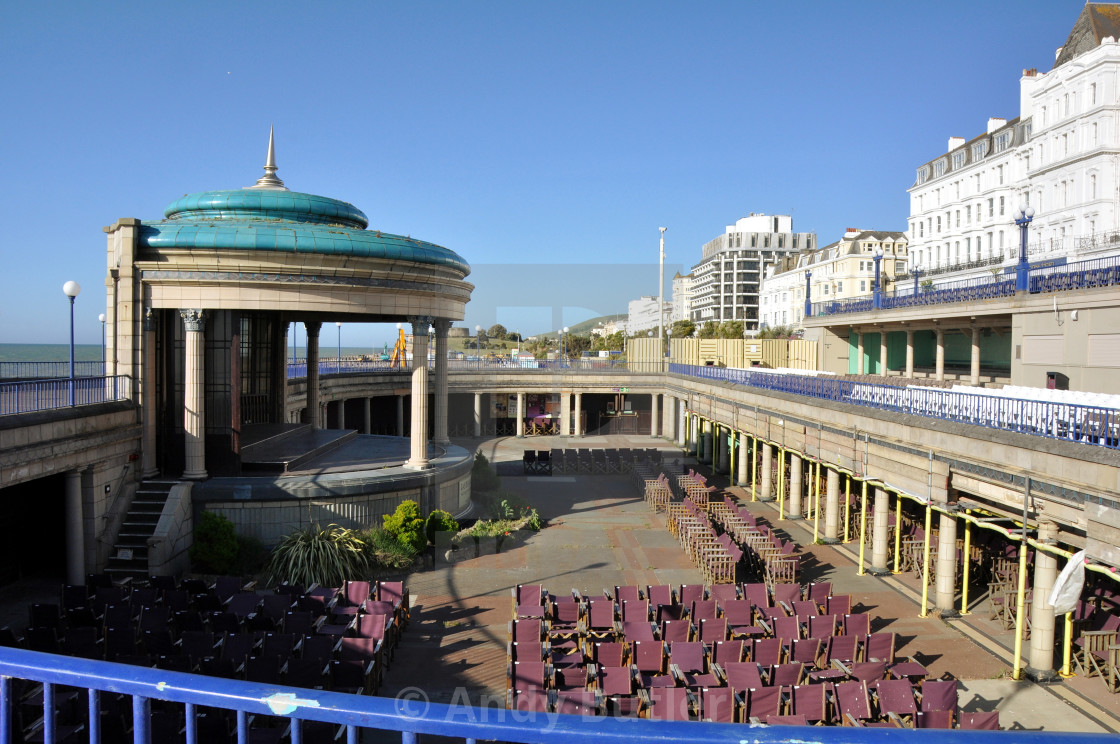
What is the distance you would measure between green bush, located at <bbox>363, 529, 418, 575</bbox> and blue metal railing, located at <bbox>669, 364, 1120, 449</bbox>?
1171cm

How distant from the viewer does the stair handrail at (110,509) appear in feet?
53.4

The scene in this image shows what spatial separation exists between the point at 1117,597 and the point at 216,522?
61.6 ft

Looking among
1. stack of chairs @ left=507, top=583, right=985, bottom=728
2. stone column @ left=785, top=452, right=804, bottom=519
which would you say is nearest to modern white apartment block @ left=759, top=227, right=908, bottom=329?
stone column @ left=785, top=452, right=804, bottom=519

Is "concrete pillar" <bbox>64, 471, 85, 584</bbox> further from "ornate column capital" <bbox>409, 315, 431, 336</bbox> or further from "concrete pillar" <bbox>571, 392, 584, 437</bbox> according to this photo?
"concrete pillar" <bbox>571, 392, 584, 437</bbox>

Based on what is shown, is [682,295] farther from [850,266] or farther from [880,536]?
[880,536]

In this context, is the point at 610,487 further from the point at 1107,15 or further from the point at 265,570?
the point at 1107,15

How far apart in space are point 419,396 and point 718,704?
13.2 meters

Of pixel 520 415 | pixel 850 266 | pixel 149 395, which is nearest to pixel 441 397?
pixel 149 395

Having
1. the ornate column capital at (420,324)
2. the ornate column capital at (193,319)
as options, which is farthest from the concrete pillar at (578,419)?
the ornate column capital at (193,319)

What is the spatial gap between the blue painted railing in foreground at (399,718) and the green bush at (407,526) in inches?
632

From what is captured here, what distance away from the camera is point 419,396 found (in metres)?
20.4

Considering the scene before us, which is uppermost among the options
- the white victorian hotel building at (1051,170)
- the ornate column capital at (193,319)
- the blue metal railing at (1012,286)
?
the white victorian hotel building at (1051,170)

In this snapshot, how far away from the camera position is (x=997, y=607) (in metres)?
14.6

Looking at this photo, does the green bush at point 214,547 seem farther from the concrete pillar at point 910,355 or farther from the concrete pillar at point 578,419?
the concrete pillar at point 578,419
